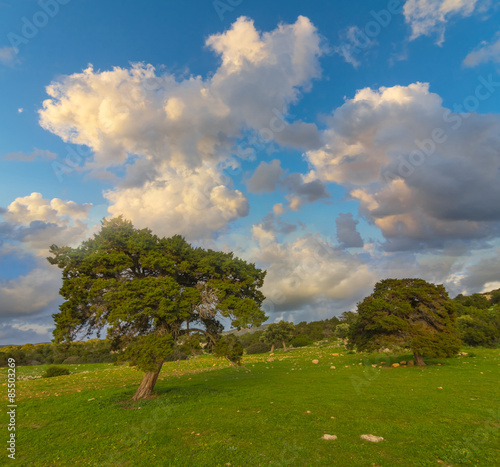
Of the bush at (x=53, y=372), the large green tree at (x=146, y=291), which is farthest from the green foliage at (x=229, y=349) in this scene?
the bush at (x=53, y=372)

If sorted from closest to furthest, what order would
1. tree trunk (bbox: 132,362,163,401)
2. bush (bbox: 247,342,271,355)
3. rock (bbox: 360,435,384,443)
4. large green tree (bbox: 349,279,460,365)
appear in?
rock (bbox: 360,435,384,443), tree trunk (bbox: 132,362,163,401), large green tree (bbox: 349,279,460,365), bush (bbox: 247,342,271,355)

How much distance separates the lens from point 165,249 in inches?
831

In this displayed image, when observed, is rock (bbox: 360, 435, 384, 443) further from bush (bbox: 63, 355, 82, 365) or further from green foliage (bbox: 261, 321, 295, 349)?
bush (bbox: 63, 355, 82, 365)

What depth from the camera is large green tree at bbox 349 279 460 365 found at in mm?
31188

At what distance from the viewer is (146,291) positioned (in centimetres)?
1820

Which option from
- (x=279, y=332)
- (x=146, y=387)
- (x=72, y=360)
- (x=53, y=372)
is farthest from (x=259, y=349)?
(x=146, y=387)

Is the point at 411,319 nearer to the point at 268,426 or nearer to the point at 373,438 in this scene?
the point at 373,438

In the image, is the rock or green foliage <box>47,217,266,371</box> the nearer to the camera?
the rock

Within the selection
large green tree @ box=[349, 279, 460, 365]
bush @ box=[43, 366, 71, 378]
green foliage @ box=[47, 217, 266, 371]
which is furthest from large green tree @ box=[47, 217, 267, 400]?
bush @ box=[43, 366, 71, 378]

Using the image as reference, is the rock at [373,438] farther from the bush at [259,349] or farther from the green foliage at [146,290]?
the bush at [259,349]

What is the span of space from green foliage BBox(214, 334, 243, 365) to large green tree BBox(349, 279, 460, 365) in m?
19.8

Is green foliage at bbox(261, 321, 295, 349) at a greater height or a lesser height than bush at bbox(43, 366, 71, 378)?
greater

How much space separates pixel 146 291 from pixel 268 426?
10.6 m

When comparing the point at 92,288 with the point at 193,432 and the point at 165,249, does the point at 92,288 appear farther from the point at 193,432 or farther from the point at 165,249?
the point at 193,432
